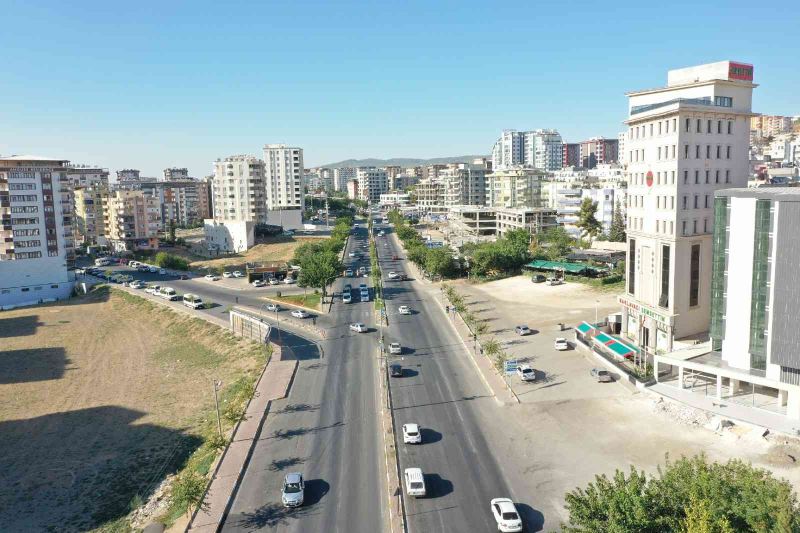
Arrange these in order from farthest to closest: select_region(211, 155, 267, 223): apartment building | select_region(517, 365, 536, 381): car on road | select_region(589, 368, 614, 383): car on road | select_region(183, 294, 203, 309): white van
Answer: select_region(211, 155, 267, 223): apartment building → select_region(183, 294, 203, 309): white van → select_region(517, 365, 536, 381): car on road → select_region(589, 368, 614, 383): car on road

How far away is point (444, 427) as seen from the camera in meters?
36.2

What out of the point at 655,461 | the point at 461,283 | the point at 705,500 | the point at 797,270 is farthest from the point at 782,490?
the point at 461,283

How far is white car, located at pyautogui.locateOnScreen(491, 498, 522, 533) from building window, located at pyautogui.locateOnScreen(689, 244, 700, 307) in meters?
29.3

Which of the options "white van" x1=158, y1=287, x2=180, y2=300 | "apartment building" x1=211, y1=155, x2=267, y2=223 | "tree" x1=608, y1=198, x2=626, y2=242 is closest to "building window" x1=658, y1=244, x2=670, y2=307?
"tree" x1=608, y1=198, x2=626, y2=242

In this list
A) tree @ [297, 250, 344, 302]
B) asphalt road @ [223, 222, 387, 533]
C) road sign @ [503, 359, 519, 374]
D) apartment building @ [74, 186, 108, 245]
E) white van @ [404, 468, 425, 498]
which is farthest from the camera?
apartment building @ [74, 186, 108, 245]

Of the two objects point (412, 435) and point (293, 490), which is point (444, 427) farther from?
point (293, 490)

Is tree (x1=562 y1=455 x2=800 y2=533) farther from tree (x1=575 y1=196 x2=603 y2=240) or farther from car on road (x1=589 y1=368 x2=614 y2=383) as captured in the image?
tree (x1=575 y1=196 x2=603 y2=240)

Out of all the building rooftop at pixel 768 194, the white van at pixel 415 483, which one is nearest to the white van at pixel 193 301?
the white van at pixel 415 483

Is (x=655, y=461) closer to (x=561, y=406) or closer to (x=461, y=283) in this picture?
(x=561, y=406)

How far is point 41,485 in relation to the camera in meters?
34.5

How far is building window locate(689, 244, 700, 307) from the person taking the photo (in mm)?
47188

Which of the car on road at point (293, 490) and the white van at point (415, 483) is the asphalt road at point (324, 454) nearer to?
the car on road at point (293, 490)

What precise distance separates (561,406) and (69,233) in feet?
291

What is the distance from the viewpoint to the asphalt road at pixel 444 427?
88.0 ft
